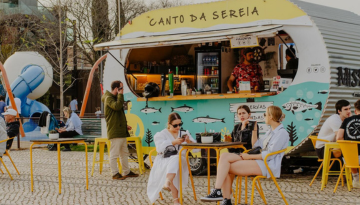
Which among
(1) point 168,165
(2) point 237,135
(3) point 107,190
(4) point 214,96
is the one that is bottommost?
(3) point 107,190

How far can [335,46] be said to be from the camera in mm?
9453

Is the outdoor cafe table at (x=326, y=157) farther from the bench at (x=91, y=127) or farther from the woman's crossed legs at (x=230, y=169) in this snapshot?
the bench at (x=91, y=127)

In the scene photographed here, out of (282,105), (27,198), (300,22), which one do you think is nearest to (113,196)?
(27,198)

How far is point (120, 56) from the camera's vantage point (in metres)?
12.2

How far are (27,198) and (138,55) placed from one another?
515 centimetres

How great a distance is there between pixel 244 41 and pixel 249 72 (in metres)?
1.17

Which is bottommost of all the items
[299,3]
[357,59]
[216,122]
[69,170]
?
[69,170]

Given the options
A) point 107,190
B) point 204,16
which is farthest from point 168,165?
point 204,16

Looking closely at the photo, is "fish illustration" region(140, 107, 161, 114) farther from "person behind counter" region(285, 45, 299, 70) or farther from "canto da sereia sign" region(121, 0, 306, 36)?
"person behind counter" region(285, 45, 299, 70)

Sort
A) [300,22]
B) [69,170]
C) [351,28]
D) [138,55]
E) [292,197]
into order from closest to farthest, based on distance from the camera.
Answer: [292,197] → [300,22] → [351,28] → [69,170] → [138,55]

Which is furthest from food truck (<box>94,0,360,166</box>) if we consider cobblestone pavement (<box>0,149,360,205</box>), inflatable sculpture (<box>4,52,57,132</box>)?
inflatable sculpture (<box>4,52,57,132</box>)

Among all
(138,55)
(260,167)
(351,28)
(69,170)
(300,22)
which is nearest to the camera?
(260,167)

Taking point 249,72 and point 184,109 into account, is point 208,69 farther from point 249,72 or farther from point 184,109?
point 184,109

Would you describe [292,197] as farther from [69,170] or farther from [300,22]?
[69,170]
